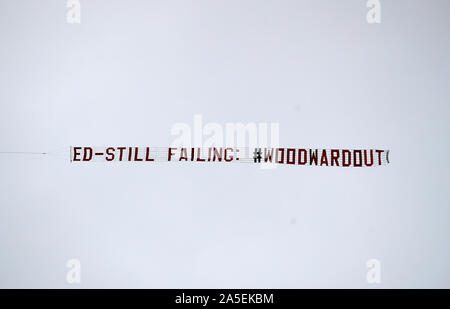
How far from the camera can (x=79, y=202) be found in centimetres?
207

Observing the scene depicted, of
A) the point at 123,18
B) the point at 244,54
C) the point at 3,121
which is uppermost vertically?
the point at 123,18

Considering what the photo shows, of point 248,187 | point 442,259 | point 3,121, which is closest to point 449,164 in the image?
point 442,259

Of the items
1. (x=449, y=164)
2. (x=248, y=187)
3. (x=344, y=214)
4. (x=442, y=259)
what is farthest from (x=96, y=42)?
(x=442, y=259)

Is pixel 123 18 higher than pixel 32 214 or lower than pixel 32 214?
higher

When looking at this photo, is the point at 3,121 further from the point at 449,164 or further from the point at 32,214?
the point at 449,164

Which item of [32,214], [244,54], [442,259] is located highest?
[244,54]

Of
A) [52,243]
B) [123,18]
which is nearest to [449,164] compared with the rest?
[123,18]

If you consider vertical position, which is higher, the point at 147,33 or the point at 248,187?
the point at 147,33

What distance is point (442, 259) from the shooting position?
2.10 metres

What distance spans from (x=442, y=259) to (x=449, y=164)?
0.47 meters

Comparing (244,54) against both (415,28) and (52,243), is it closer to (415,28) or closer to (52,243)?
(415,28)

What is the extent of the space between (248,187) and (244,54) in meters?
0.66

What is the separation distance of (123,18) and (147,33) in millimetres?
140

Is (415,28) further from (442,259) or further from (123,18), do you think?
(123,18)
